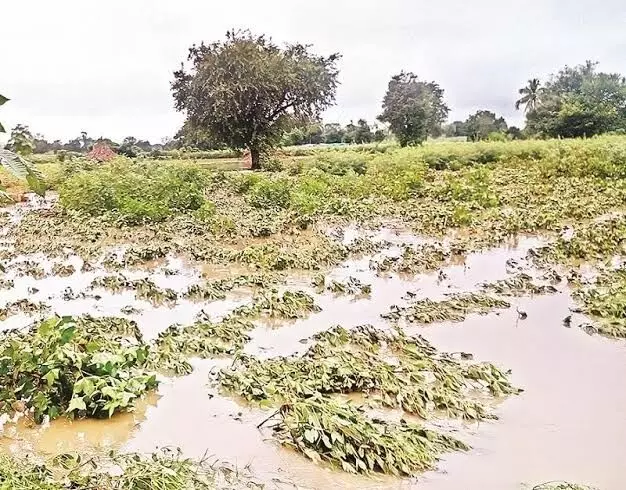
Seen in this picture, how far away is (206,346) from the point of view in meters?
4.95

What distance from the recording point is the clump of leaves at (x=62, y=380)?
371 cm

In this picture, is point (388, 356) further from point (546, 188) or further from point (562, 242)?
point (546, 188)

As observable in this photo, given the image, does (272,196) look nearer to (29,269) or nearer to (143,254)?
(143,254)

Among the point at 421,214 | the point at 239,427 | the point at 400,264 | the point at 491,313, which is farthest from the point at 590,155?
the point at 239,427

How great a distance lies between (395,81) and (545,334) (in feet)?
112

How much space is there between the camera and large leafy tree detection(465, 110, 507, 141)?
40.0m

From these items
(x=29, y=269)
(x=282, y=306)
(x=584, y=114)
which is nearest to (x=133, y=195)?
(x=29, y=269)

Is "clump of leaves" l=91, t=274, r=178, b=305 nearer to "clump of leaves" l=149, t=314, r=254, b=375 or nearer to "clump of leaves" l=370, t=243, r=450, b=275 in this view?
"clump of leaves" l=149, t=314, r=254, b=375

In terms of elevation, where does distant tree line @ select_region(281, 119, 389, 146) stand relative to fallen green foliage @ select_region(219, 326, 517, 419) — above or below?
above

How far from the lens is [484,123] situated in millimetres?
42000

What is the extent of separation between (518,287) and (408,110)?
2995cm

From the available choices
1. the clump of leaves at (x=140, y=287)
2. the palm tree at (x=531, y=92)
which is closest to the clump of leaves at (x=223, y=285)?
the clump of leaves at (x=140, y=287)

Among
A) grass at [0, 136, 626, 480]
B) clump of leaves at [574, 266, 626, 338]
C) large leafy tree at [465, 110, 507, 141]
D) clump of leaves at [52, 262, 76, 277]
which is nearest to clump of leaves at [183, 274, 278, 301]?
grass at [0, 136, 626, 480]

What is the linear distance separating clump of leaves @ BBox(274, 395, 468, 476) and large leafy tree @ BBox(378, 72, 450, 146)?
32568 millimetres
